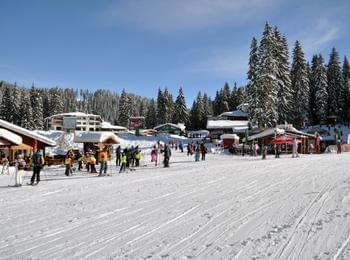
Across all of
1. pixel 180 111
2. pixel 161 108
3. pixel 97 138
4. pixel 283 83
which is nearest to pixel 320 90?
pixel 283 83

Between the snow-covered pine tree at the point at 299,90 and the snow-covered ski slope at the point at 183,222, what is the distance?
4803 centimetres

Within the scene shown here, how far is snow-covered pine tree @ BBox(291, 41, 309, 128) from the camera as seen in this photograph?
5838 cm

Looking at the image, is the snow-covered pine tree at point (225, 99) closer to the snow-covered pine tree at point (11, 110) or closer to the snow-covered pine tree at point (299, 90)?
the snow-covered pine tree at point (299, 90)

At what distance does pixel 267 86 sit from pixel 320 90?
22075 mm

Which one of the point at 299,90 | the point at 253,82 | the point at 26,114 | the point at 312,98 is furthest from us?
the point at 26,114

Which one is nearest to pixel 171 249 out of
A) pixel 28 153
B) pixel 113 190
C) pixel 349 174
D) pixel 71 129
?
pixel 113 190

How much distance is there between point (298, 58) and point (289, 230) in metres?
58.2

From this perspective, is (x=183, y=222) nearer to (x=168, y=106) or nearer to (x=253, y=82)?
(x=253, y=82)

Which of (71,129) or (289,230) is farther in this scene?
(71,129)

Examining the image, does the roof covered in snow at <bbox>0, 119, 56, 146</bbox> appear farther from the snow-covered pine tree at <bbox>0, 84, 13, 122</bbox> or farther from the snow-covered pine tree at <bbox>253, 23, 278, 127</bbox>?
the snow-covered pine tree at <bbox>0, 84, 13, 122</bbox>

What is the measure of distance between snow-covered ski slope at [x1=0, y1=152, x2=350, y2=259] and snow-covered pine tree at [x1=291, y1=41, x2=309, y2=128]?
48026mm

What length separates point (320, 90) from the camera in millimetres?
63000

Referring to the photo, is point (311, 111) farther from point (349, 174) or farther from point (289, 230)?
point (289, 230)

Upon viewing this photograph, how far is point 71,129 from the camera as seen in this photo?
2655 inches
